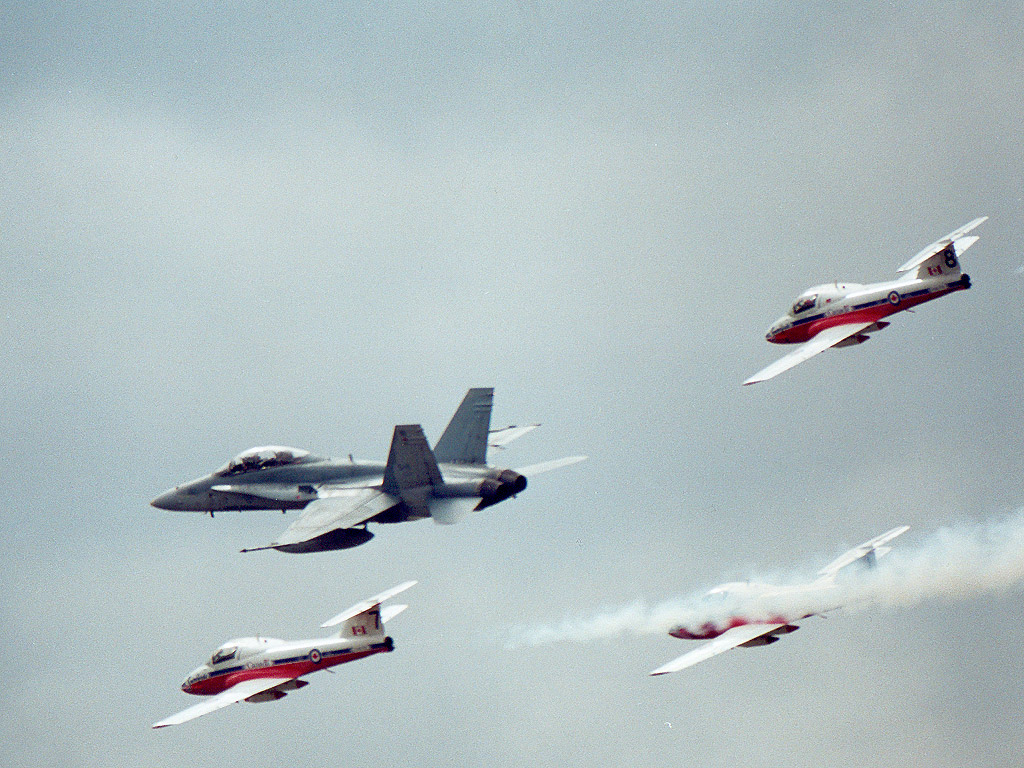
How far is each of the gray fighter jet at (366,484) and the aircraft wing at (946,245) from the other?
15.8 m

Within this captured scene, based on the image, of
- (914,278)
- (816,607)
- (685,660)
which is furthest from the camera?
(914,278)

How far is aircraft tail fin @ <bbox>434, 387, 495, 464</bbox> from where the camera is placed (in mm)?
65000

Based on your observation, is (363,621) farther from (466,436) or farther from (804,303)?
(804,303)

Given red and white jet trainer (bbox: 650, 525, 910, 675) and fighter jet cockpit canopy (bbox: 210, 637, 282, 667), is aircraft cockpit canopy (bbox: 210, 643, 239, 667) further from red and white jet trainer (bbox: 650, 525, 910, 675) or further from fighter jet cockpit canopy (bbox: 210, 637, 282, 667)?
red and white jet trainer (bbox: 650, 525, 910, 675)

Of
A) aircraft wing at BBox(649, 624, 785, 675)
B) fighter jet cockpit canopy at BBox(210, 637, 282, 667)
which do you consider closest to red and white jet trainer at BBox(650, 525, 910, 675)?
aircraft wing at BBox(649, 624, 785, 675)

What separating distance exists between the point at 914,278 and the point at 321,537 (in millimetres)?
25737

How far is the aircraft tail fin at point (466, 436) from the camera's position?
213ft

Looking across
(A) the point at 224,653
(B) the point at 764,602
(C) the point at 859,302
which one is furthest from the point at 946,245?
(A) the point at 224,653

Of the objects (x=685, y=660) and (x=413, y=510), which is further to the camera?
(x=413, y=510)

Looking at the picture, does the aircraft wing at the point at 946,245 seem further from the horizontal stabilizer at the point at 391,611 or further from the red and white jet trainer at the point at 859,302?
the horizontal stabilizer at the point at 391,611

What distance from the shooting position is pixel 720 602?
60156 millimetres

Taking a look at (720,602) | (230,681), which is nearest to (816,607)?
(720,602)

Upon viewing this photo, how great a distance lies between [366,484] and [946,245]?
81.4 ft

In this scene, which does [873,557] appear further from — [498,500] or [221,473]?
[221,473]
